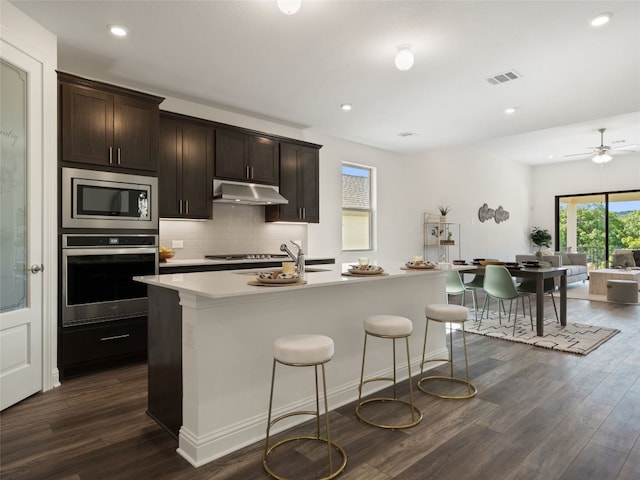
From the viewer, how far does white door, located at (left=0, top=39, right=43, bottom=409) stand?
2.75 metres

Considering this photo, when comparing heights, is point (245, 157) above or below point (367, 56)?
below

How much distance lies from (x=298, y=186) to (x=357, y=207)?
5.27 feet

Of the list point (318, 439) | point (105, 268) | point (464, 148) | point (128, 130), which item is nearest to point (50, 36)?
point (128, 130)

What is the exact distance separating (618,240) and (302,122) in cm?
952

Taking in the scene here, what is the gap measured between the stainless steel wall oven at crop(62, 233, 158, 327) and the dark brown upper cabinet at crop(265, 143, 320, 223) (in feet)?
6.17

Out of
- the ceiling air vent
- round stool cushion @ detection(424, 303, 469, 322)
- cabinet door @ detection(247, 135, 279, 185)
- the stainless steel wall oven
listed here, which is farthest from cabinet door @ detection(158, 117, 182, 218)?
the ceiling air vent

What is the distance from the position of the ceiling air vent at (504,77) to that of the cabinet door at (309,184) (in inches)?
99.3

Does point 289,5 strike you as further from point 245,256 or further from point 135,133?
point 245,256

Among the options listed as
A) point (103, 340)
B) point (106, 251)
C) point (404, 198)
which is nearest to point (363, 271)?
point (106, 251)

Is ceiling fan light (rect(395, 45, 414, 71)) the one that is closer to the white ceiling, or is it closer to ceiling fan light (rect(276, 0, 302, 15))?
the white ceiling

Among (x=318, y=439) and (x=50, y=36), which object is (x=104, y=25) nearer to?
(x=50, y=36)

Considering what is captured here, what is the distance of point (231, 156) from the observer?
470 centimetres

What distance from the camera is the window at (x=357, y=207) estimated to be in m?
6.58

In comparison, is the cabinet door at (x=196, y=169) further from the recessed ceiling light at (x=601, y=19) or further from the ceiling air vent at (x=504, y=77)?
the recessed ceiling light at (x=601, y=19)
